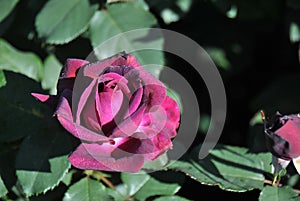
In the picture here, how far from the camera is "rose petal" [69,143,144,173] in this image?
1.03 metres

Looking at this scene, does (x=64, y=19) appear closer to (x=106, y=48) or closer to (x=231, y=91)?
(x=106, y=48)

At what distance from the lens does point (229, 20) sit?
1.82 metres

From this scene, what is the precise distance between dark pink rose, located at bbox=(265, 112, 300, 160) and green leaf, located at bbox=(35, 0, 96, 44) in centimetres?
55

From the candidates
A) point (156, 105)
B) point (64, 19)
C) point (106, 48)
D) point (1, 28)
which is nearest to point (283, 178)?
point (156, 105)

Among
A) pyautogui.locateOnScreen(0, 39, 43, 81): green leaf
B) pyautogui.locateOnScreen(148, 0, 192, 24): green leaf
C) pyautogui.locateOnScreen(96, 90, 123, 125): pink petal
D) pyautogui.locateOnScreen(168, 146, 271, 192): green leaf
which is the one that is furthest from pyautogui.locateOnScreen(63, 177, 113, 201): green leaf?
pyautogui.locateOnScreen(148, 0, 192, 24): green leaf

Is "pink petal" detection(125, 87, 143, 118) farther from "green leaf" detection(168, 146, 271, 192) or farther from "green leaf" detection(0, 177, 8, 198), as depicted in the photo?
"green leaf" detection(0, 177, 8, 198)

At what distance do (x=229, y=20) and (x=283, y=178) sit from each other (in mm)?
680

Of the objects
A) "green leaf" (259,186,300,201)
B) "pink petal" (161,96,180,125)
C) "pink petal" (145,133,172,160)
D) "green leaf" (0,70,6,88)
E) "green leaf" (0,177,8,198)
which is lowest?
"green leaf" (0,177,8,198)

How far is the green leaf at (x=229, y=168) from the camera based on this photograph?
120 cm

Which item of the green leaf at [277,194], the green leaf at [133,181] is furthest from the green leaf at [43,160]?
the green leaf at [277,194]

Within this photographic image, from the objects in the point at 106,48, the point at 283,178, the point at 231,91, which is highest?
the point at 106,48

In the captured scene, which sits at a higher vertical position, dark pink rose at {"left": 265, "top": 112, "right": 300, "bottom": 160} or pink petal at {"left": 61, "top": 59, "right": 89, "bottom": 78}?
pink petal at {"left": 61, "top": 59, "right": 89, "bottom": 78}

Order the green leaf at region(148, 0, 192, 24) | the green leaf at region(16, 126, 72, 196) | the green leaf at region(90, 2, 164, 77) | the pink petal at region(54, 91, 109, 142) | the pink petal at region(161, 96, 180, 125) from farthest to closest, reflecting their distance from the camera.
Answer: the green leaf at region(148, 0, 192, 24) → the green leaf at region(90, 2, 164, 77) → the green leaf at region(16, 126, 72, 196) → the pink petal at region(161, 96, 180, 125) → the pink petal at region(54, 91, 109, 142)

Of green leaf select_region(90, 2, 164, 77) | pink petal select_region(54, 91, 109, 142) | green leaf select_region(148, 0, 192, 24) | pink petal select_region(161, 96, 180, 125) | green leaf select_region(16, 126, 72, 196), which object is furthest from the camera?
green leaf select_region(148, 0, 192, 24)
